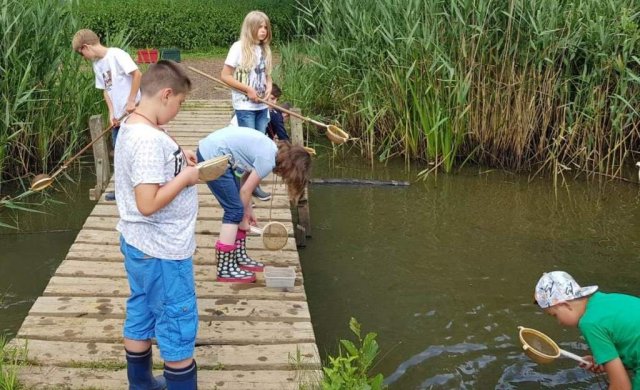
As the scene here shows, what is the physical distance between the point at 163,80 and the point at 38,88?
15.3ft

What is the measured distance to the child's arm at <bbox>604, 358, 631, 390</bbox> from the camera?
9.15ft

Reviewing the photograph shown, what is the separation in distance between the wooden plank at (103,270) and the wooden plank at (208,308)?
32cm

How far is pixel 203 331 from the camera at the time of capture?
140 inches

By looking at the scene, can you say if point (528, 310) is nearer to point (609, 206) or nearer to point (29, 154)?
point (609, 206)

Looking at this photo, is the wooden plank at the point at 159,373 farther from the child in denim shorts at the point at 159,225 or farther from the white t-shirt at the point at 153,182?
the white t-shirt at the point at 153,182

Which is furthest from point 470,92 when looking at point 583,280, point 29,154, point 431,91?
point 29,154

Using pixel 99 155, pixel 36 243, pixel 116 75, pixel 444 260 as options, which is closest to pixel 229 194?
pixel 116 75

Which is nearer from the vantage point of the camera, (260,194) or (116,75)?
(116,75)

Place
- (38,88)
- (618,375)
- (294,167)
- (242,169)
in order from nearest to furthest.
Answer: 1. (618,375)
2. (294,167)
3. (242,169)
4. (38,88)

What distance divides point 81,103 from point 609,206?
5.37 metres

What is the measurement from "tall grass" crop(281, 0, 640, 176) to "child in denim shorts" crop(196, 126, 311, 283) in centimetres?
376

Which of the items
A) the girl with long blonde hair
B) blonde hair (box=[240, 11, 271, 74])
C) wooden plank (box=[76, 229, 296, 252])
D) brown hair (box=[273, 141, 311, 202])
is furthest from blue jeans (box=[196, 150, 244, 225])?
blonde hair (box=[240, 11, 271, 74])

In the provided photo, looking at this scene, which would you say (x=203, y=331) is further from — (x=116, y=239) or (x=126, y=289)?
(x=116, y=239)

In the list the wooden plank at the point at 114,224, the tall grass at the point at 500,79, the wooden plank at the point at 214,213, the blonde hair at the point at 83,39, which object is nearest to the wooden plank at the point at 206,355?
the wooden plank at the point at 114,224
